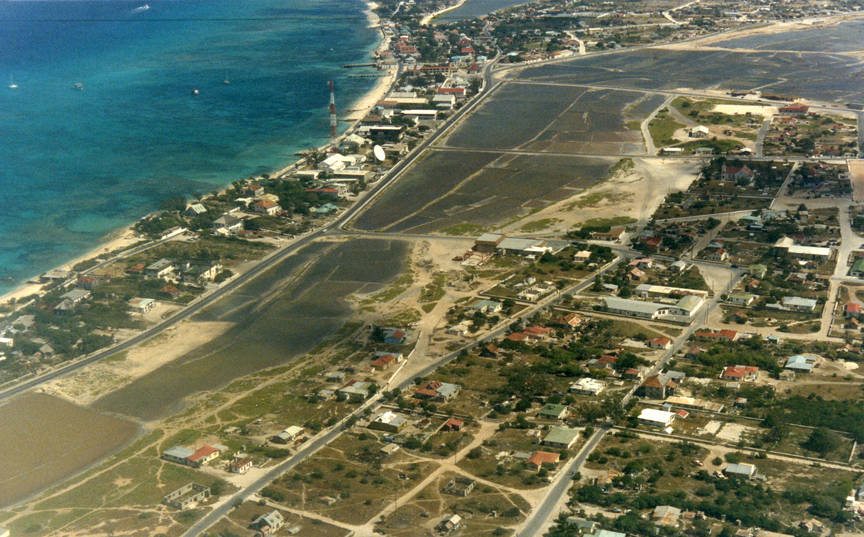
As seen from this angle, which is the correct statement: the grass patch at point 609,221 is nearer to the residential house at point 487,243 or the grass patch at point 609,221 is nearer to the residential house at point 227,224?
the residential house at point 487,243

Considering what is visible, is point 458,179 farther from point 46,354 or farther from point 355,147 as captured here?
point 46,354

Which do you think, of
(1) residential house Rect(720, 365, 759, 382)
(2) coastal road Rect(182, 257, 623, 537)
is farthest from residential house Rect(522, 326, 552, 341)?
(1) residential house Rect(720, 365, 759, 382)

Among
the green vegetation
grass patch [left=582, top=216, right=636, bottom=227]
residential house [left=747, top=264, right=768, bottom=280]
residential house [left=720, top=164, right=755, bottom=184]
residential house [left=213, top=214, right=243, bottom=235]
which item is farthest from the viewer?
the green vegetation

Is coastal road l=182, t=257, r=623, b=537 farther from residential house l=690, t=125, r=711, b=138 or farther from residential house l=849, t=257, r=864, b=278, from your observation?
residential house l=690, t=125, r=711, b=138

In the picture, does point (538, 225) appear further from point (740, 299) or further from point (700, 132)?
point (700, 132)

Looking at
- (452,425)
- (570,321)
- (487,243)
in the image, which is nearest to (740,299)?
(570,321)

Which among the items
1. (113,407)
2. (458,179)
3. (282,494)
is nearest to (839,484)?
(282,494)
